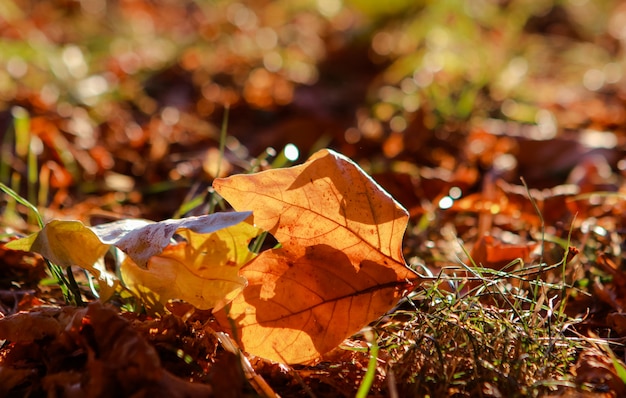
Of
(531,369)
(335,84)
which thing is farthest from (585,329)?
(335,84)

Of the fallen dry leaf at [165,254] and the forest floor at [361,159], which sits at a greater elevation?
the fallen dry leaf at [165,254]

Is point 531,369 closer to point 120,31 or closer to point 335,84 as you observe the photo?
point 335,84

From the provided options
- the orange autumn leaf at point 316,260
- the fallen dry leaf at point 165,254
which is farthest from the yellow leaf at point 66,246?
the orange autumn leaf at point 316,260

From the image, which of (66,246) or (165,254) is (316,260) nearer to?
(165,254)

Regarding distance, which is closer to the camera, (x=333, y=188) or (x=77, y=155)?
(x=333, y=188)

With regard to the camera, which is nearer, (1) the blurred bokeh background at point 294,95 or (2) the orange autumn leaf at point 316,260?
(2) the orange autumn leaf at point 316,260

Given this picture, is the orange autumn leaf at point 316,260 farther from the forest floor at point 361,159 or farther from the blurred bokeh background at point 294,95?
the blurred bokeh background at point 294,95

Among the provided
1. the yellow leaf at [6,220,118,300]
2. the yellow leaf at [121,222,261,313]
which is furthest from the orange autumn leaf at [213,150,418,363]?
the yellow leaf at [6,220,118,300]
